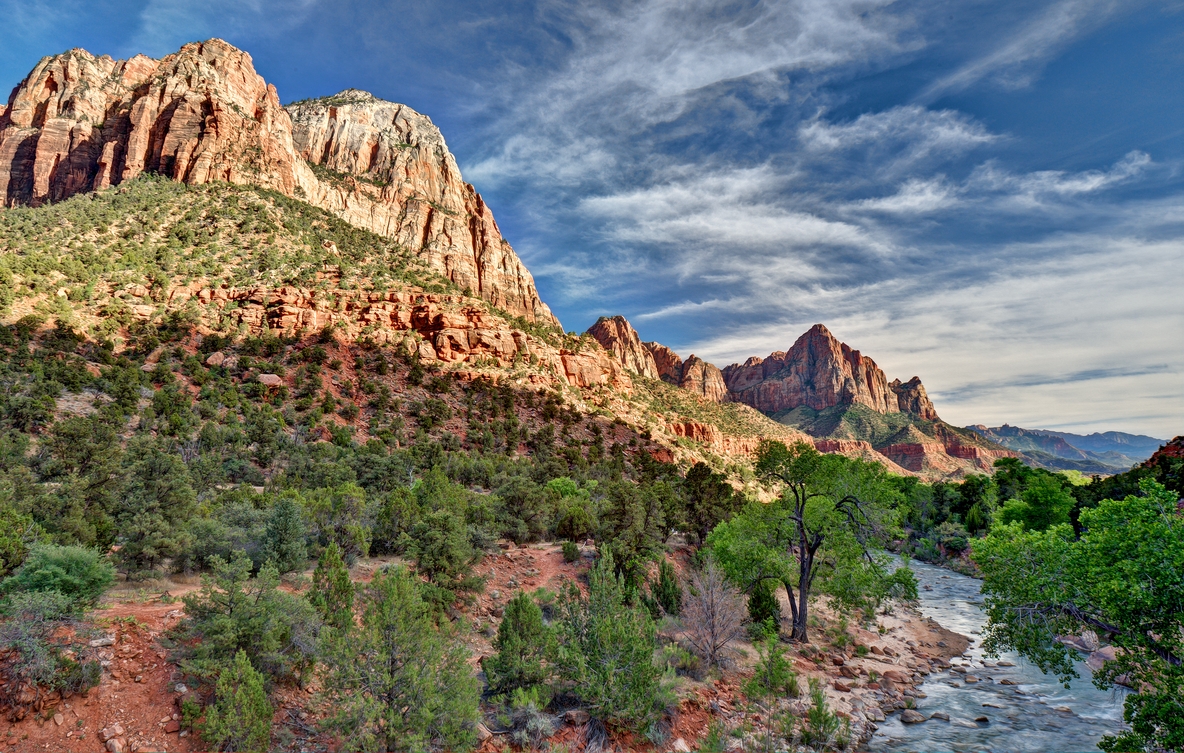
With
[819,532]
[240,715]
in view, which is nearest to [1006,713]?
[819,532]

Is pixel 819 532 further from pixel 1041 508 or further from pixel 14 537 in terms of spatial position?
pixel 1041 508

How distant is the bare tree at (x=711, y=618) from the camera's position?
540 inches

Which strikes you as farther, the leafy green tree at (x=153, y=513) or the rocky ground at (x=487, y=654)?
the leafy green tree at (x=153, y=513)

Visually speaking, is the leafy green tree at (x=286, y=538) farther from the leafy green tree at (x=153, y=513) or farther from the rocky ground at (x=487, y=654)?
the leafy green tree at (x=153, y=513)

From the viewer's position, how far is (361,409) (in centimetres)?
4691

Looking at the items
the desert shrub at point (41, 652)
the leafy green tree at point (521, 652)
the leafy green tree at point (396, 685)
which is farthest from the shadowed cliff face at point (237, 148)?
the leafy green tree at point (396, 685)

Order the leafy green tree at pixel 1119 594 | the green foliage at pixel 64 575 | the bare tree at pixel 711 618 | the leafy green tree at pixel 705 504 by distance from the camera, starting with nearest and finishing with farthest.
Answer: the leafy green tree at pixel 1119 594 → the green foliage at pixel 64 575 → the bare tree at pixel 711 618 → the leafy green tree at pixel 705 504

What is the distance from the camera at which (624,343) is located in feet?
572

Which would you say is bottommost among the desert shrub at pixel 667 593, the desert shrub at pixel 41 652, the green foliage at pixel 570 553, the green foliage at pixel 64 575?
the desert shrub at pixel 667 593

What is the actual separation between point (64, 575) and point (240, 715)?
465 cm

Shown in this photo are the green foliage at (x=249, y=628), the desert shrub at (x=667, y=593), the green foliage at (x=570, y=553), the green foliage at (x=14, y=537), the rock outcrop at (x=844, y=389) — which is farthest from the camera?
the rock outcrop at (x=844, y=389)

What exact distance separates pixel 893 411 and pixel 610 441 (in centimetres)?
16841

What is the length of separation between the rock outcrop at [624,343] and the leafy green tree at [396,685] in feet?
522

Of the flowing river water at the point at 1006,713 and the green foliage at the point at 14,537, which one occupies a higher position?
the green foliage at the point at 14,537
